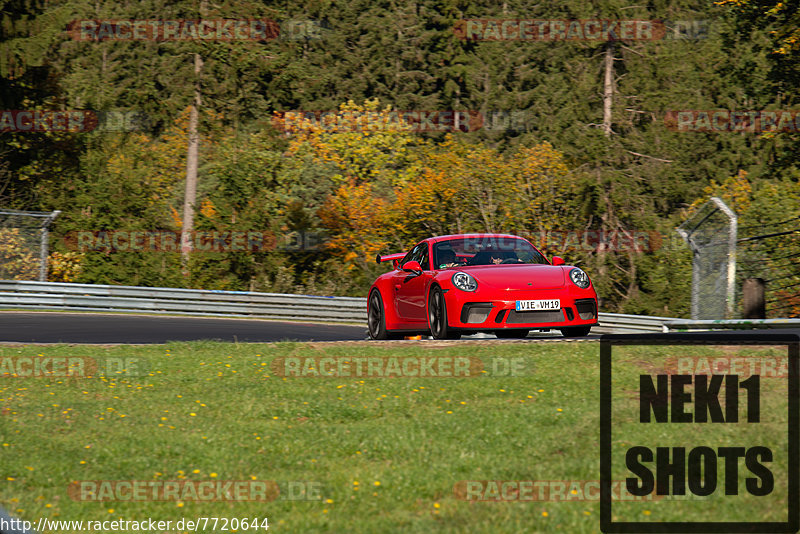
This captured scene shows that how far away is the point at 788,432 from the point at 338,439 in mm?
3497

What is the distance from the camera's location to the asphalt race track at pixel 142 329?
675 inches

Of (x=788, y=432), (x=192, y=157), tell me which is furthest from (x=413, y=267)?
(x=192, y=157)

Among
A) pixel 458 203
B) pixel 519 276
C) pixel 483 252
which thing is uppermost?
pixel 458 203

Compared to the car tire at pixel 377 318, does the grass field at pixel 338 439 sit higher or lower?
lower

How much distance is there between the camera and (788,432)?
22.9 ft

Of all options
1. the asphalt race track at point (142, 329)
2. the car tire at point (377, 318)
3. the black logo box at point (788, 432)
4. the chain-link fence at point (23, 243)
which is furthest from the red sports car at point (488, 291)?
the chain-link fence at point (23, 243)

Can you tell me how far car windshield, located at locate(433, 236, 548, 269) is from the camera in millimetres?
13008

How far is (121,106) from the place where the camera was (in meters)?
42.7

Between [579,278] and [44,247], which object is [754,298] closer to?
[579,278]

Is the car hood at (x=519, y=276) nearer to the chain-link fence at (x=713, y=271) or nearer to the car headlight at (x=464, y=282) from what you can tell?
the car headlight at (x=464, y=282)

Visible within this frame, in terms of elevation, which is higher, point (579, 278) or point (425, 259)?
point (425, 259)

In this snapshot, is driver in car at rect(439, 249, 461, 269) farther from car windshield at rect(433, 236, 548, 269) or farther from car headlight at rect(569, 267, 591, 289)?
car headlight at rect(569, 267, 591, 289)

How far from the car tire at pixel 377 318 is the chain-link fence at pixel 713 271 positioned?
505 centimetres

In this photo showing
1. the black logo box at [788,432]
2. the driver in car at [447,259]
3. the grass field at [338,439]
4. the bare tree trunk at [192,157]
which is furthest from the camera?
the bare tree trunk at [192,157]
